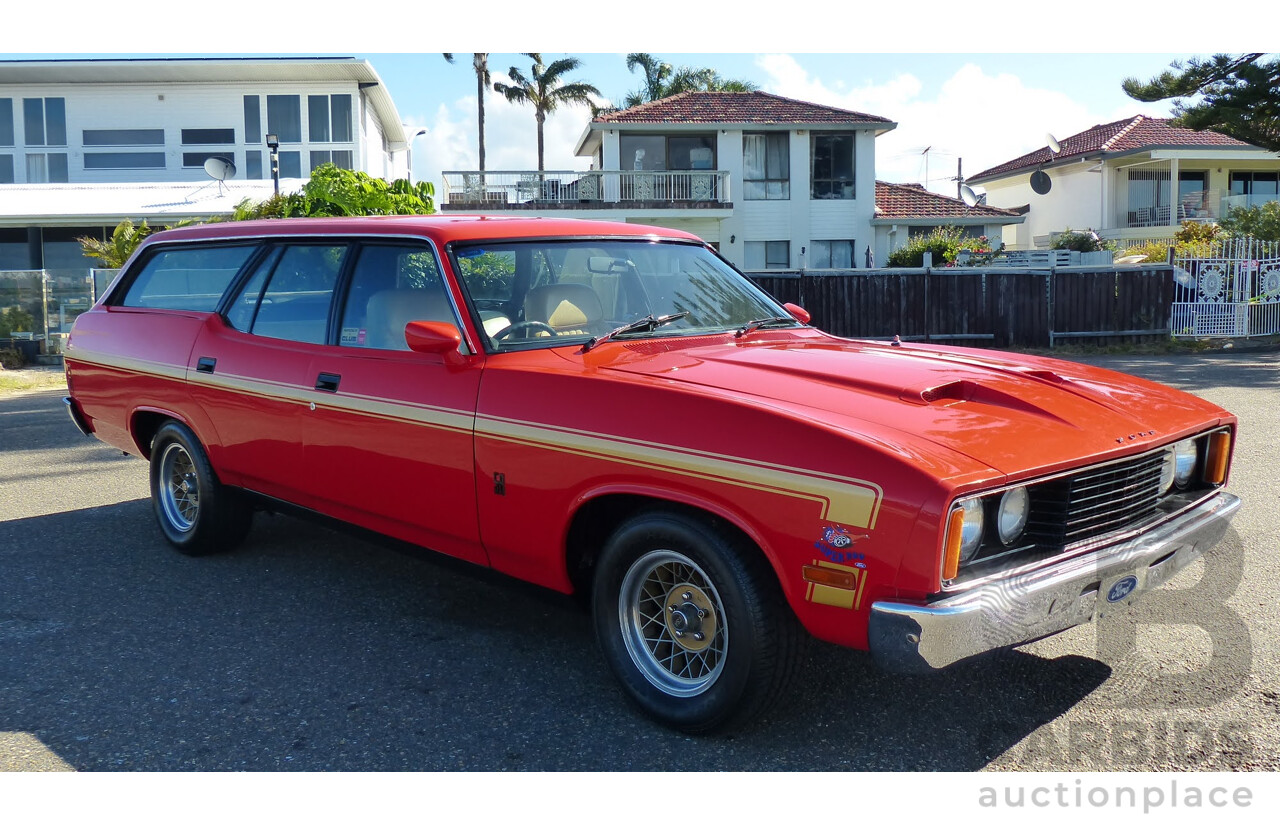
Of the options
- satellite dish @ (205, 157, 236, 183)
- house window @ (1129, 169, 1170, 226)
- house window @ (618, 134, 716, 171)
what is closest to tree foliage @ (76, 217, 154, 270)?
satellite dish @ (205, 157, 236, 183)

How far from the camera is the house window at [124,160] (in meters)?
28.8

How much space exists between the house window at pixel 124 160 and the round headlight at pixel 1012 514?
30220mm

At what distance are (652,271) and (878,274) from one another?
1682 cm

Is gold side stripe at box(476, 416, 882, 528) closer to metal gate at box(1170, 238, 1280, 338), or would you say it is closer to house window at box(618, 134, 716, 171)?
metal gate at box(1170, 238, 1280, 338)

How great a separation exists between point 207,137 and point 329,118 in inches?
133

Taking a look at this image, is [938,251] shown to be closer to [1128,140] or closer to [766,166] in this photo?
[766,166]

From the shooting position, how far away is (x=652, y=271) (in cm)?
461

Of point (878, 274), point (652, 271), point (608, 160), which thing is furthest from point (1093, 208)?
point (652, 271)

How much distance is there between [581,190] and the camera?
29.2 meters

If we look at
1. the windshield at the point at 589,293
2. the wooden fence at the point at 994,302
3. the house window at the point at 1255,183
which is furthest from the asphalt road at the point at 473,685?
the house window at the point at 1255,183

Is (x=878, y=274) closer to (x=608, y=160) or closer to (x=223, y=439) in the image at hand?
(x=608, y=160)

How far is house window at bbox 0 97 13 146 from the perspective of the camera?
→ 28.6 meters

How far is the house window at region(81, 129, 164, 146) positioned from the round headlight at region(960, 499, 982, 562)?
30385 mm

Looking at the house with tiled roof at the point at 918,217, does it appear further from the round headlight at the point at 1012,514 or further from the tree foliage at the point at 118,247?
the round headlight at the point at 1012,514
